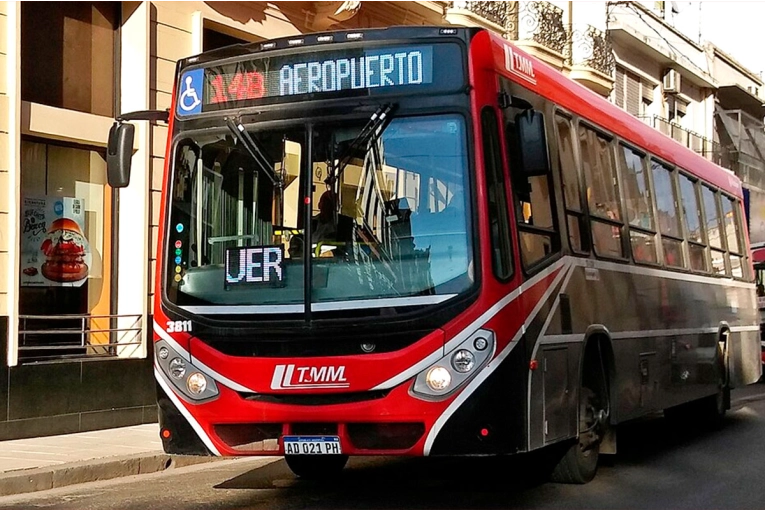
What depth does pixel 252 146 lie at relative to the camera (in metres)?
7.57

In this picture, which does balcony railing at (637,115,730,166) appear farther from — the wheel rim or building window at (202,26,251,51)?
the wheel rim

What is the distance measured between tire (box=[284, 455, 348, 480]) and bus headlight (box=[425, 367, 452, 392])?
7.95 ft

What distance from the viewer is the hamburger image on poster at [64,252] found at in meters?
12.6

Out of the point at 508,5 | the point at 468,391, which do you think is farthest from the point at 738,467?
the point at 508,5

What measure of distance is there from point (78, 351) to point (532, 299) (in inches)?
274

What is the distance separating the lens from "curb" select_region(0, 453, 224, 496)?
29.3 feet

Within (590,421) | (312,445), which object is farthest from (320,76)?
(590,421)

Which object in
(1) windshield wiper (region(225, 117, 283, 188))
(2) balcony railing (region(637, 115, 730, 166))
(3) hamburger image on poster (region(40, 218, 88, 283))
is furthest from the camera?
(2) balcony railing (region(637, 115, 730, 166))

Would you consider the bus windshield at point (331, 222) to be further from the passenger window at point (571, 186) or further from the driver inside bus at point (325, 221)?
the passenger window at point (571, 186)

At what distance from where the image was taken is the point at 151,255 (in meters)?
13.4

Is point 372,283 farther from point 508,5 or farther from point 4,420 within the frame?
point 508,5

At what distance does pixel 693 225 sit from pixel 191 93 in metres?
6.07

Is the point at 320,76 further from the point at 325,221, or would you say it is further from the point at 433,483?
the point at 433,483

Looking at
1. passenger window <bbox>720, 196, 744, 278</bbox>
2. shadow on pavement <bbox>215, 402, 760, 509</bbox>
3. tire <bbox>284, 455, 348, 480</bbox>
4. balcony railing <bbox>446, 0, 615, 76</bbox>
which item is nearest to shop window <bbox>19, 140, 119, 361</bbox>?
shadow on pavement <bbox>215, 402, 760, 509</bbox>
